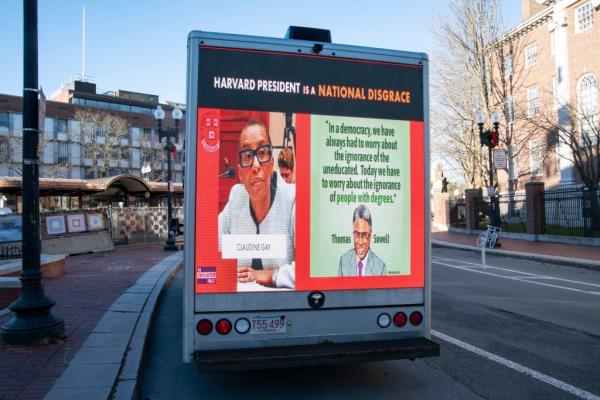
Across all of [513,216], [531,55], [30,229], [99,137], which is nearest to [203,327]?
[30,229]

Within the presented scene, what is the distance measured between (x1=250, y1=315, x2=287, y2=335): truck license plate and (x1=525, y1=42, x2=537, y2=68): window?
38795 mm

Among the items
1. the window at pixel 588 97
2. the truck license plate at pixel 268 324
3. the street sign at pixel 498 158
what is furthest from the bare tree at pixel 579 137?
the truck license plate at pixel 268 324

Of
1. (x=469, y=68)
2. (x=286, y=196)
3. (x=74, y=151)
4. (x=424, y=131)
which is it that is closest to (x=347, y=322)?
(x=286, y=196)

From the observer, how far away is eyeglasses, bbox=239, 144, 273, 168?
4449mm

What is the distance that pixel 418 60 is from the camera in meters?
5.01

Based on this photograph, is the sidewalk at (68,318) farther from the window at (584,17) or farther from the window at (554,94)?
the window at (584,17)

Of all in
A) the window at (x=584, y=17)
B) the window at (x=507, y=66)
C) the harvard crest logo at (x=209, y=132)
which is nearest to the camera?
the harvard crest logo at (x=209, y=132)

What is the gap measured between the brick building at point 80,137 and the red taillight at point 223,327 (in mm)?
52547

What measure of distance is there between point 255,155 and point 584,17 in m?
35.3

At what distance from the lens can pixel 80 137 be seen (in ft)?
188

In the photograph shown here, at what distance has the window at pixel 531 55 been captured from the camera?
37875 millimetres

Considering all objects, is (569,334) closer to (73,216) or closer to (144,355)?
(144,355)

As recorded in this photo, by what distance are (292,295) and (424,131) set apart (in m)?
1.99

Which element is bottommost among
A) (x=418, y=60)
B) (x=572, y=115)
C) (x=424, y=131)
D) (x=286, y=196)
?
(x=286, y=196)
